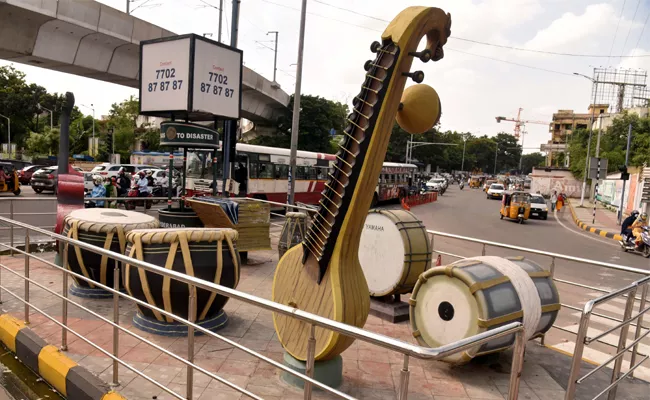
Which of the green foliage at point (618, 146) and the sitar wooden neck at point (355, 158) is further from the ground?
the green foliage at point (618, 146)

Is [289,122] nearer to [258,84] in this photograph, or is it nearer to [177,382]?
[258,84]

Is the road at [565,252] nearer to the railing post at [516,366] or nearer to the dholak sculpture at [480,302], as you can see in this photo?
the dholak sculpture at [480,302]

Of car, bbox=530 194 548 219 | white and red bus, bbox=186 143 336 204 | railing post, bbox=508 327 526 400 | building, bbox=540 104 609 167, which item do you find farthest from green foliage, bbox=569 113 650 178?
building, bbox=540 104 609 167

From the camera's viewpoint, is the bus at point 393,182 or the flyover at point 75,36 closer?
the flyover at point 75,36

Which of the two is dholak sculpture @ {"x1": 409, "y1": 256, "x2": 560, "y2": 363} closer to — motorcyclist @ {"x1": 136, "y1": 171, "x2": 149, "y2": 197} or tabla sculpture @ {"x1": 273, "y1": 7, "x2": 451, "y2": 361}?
tabla sculpture @ {"x1": 273, "y1": 7, "x2": 451, "y2": 361}

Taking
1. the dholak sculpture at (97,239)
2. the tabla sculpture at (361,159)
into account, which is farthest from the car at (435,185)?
the tabla sculpture at (361,159)

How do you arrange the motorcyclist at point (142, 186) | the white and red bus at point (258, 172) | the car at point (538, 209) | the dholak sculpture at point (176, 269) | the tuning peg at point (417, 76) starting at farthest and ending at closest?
the car at point (538, 209) → the white and red bus at point (258, 172) → the motorcyclist at point (142, 186) → the dholak sculpture at point (176, 269) → the tuning peg at point (417, 76)

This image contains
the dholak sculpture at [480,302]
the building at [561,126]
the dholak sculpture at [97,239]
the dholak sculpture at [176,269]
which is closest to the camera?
the dholak sculpture at [480,302]

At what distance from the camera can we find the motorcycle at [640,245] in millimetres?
14822

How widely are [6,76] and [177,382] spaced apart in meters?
62.9

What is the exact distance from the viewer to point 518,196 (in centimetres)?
2355

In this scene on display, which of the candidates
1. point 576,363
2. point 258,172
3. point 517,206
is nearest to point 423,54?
point 576,363

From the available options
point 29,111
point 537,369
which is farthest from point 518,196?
point 29,111

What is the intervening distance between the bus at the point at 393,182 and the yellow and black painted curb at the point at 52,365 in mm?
23040
